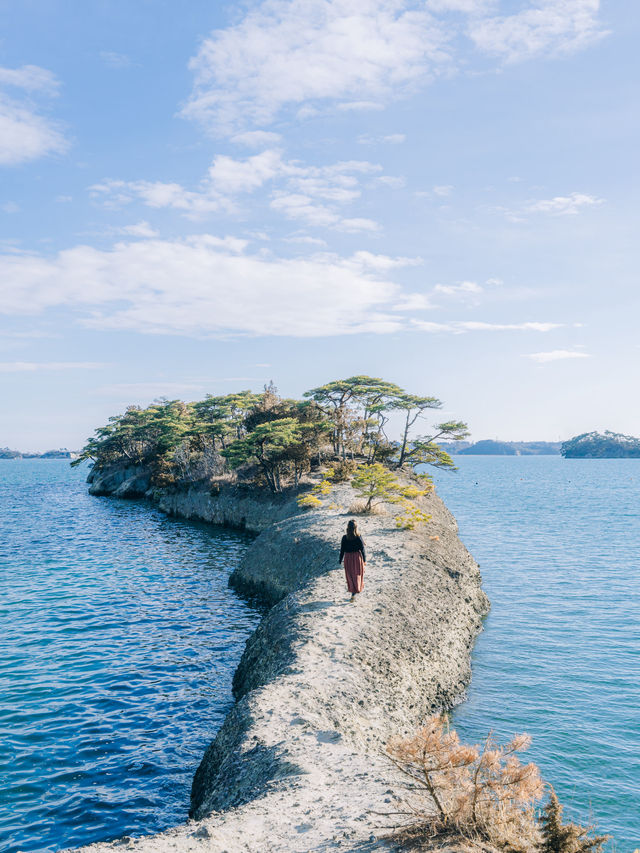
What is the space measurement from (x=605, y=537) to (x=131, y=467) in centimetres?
6176

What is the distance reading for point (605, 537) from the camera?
44625 mm

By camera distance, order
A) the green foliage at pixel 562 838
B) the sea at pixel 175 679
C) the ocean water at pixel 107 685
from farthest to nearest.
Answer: the sea at pixel 175 679 → the ocean water at pixel 107 685 → the green foliage at pixel 562 838

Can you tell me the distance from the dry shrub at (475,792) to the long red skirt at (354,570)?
9.67 metres

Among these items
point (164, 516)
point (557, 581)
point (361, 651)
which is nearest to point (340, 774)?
point (361, 651)

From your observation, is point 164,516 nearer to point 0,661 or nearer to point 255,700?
point 0,661

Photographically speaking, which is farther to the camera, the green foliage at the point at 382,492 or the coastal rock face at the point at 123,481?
the coastal rock face at the point at 123,481

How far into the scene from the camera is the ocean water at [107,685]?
10.5m

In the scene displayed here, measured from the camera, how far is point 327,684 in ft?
38.5

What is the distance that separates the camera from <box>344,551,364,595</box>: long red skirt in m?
16.1

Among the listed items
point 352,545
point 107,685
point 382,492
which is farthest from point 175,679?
point 382,492

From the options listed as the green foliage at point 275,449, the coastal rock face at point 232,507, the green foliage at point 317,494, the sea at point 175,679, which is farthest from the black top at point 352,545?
the green foliage at point 275,449

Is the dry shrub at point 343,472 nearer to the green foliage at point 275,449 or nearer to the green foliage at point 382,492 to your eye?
the green foliage at point 275,449

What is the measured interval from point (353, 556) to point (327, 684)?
481 cm

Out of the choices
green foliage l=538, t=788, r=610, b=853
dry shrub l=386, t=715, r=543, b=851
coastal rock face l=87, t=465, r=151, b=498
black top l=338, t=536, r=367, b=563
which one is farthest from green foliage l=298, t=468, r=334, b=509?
coastal rock face l=87, t=465, r=151, b=498
